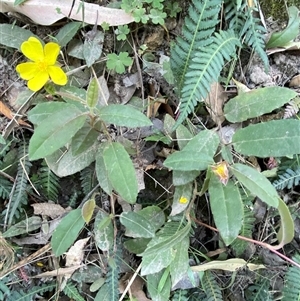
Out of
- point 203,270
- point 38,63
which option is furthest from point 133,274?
point 38,63

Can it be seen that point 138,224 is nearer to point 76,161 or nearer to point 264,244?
point 76,161

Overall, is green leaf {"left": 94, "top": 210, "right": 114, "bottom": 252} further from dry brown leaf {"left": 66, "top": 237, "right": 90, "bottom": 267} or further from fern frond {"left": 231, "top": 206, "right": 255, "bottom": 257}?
fern frond {"left": 231, "top": 206, "right": 255, "bottom": 257}

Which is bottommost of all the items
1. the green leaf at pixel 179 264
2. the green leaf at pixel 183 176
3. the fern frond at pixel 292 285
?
the fern frond at pixel 292 285

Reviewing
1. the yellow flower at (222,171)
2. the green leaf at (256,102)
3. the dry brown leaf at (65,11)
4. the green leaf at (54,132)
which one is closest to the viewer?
the green leaf at (54,132)

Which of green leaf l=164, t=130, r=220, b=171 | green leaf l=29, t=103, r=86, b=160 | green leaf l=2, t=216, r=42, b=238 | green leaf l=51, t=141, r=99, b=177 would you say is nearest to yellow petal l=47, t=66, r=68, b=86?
green leaf l=29, t=103, r=86, b=160

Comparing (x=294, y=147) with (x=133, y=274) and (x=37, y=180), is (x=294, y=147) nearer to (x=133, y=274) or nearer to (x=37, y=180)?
(x=133, y=274)

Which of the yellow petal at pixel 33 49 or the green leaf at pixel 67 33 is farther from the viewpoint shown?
the green leaf at pixel 67 33

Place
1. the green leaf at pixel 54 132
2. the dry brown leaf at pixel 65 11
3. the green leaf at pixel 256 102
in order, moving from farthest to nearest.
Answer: the dry brown leaf at pixel 65 11
the green leaf at pixel 256 102
the green leaf at pixel 54 132

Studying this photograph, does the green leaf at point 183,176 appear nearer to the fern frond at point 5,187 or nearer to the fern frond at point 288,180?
the fern frond at point 288,180

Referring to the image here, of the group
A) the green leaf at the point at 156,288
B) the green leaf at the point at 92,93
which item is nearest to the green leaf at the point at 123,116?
the green leaf at the point at 92,93
